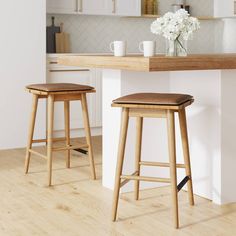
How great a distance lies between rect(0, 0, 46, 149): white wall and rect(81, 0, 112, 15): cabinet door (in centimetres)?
86

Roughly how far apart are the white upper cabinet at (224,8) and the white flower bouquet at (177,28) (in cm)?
377

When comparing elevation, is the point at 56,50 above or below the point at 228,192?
above

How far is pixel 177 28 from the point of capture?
3.42 meters

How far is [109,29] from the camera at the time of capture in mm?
6730

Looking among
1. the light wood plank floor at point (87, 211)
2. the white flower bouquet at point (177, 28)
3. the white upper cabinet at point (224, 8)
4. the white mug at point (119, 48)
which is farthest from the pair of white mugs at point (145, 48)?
the white upper cabinet at point (224, 8)

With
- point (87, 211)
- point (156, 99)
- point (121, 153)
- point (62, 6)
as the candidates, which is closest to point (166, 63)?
point (156, 99)

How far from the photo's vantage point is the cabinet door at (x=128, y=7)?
21.2 ft

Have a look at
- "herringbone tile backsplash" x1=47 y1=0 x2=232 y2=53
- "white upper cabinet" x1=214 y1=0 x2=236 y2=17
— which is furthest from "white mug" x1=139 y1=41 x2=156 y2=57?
"white upper cabinet" x1=214 y1=0 x2=236 y2=17

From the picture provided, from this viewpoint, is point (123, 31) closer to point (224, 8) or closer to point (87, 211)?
point (224, 8)

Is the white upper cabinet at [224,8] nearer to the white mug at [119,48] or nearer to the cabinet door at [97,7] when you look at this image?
the cabinet door at [97,7]

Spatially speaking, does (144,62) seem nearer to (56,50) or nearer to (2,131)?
(2,131)

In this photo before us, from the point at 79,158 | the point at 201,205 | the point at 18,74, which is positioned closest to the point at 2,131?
the point at 18,74

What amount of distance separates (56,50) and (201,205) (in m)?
3.23

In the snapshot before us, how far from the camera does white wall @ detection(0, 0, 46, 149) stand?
533cm
